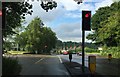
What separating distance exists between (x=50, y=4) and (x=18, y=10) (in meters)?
1.80

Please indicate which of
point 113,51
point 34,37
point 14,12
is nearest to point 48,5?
point 14,12

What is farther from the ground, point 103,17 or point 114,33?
point 103,17

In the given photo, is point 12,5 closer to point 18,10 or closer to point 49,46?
point 18,10

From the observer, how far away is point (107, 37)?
74.2m

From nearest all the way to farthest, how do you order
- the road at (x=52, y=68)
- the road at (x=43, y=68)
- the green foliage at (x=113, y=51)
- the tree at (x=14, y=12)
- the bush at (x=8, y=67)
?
the bush at (x=8, y=67) → the tree at (x=14, y=12) → the road at (x=43, y=68) → the road at (x=52, y=68) → the green foliage at (x=113, y=51)

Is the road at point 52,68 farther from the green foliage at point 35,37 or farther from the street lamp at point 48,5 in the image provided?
the green foliage at point 35,37

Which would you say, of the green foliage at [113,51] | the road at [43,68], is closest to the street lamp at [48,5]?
the road at [43,68]

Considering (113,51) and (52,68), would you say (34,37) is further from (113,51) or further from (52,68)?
(52,68)

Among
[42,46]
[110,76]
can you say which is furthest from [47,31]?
[110,76]

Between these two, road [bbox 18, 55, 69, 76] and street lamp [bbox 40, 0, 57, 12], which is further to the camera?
road [bbox 18, 55, 69, 76]

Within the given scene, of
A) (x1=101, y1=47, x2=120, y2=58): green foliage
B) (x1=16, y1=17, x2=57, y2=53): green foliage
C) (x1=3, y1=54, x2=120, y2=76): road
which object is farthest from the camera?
(x1=16, y1=17, x2=57, y2=53): green foliage

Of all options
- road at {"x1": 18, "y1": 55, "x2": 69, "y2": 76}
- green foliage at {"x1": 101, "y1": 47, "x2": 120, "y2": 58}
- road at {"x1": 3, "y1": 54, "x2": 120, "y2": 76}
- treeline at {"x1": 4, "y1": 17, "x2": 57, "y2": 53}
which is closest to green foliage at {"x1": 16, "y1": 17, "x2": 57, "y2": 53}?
treeline at {"x1": 4, "y1": 17, "x2": 57, "y2": 53}

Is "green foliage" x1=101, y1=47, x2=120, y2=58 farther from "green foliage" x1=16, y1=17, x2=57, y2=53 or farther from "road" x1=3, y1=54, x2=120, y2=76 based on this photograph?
"road" x1=3, y1=54, x2=120, y2=76

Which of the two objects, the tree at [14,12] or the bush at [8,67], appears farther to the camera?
the tree at [14,12]
